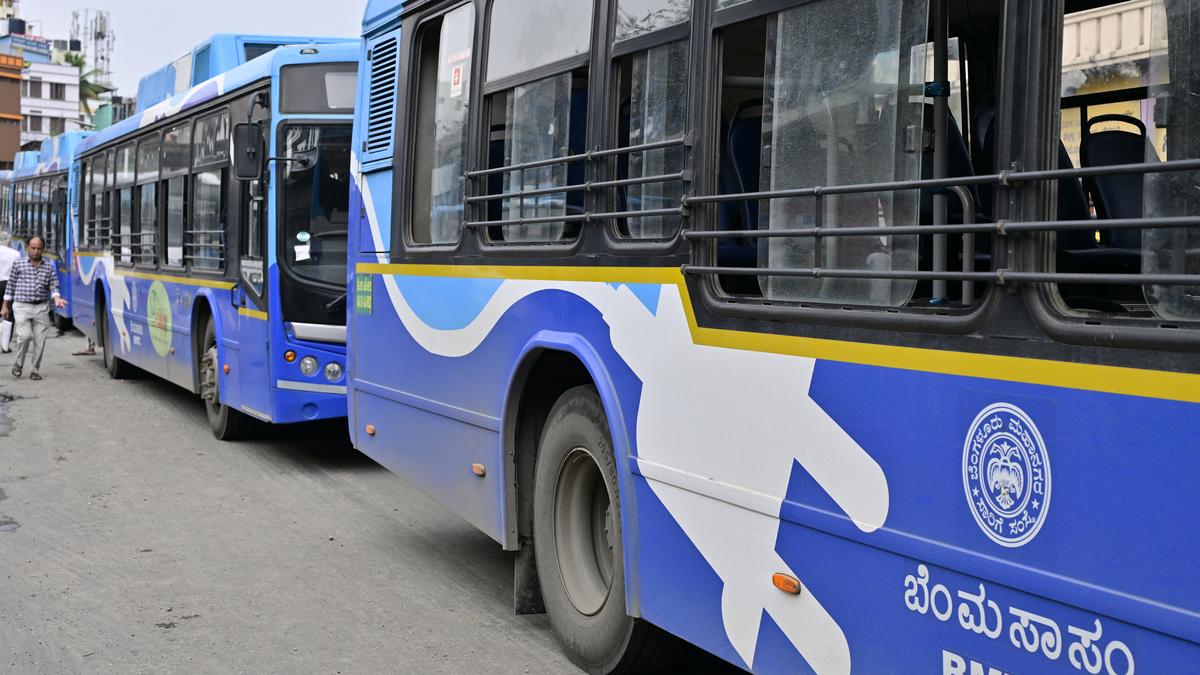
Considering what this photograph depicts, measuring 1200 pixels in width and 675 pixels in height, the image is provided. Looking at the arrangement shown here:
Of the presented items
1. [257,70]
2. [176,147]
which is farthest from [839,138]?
[176,147]

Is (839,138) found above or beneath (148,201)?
beneath

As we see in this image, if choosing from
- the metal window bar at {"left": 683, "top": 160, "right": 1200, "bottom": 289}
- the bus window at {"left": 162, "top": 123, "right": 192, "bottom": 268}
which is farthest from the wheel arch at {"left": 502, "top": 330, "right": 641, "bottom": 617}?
the bus window at {"left": 162, "top": 123, "right": 192, "bottom": 268}

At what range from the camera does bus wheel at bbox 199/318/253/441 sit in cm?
1204

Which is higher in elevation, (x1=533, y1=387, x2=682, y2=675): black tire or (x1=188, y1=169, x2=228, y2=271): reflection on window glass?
(x1=188, y1=169, x2=228, y2=271): reflection on window glass

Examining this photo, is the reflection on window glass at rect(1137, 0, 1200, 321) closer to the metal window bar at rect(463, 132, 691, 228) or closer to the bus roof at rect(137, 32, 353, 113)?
the metal window bar at rect(463, 132, 691, 228)

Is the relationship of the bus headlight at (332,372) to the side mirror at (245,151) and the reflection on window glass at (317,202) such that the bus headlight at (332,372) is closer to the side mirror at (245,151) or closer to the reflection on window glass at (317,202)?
the reflection on window glass at (317,202)

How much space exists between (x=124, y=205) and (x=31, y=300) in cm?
235

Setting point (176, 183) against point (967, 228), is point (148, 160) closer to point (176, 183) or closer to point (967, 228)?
point (176, 183)

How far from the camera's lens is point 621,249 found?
4766 millimetres

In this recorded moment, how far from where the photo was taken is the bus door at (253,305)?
10672 mm

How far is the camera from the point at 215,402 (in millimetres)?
12367

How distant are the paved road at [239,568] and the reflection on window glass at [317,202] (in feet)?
5.48

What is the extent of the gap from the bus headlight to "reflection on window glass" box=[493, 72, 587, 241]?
510cm

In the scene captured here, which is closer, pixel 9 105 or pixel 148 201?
pixel 148 201
